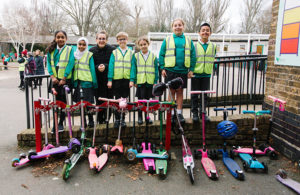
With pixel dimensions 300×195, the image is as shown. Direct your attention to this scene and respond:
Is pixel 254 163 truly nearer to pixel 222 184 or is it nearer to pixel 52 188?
pixel 222 184

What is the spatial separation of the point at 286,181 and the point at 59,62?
4067 mm

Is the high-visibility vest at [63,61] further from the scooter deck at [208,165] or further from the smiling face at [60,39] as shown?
the scooter deck at [208,165]

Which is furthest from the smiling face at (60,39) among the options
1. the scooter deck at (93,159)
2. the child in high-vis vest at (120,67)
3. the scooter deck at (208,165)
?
the scooter deck at (208,165)

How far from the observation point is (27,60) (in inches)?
488

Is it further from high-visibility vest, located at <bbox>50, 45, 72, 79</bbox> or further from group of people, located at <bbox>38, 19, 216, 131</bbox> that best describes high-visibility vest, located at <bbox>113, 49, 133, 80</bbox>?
high-visibility vest, located at <bbox>50, 45, 72, 79</bbox>

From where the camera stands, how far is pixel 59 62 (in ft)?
14.2

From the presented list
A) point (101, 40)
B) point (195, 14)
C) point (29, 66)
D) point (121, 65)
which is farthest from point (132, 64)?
point (195, 14)

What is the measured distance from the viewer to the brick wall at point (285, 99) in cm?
388

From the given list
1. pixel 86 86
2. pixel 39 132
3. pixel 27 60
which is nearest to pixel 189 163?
pixel 86 86

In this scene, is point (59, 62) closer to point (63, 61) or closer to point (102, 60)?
point (63, 61)

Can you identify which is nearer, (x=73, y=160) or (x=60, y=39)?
(x=73, y=160)

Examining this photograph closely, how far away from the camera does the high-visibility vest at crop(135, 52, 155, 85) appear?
4406mm

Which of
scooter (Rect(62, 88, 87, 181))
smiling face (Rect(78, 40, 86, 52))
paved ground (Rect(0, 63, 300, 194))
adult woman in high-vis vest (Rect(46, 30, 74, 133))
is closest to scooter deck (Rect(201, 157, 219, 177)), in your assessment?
paved ground (Rect(0, 63, 300, 194))

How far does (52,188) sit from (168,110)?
6.98 feet
